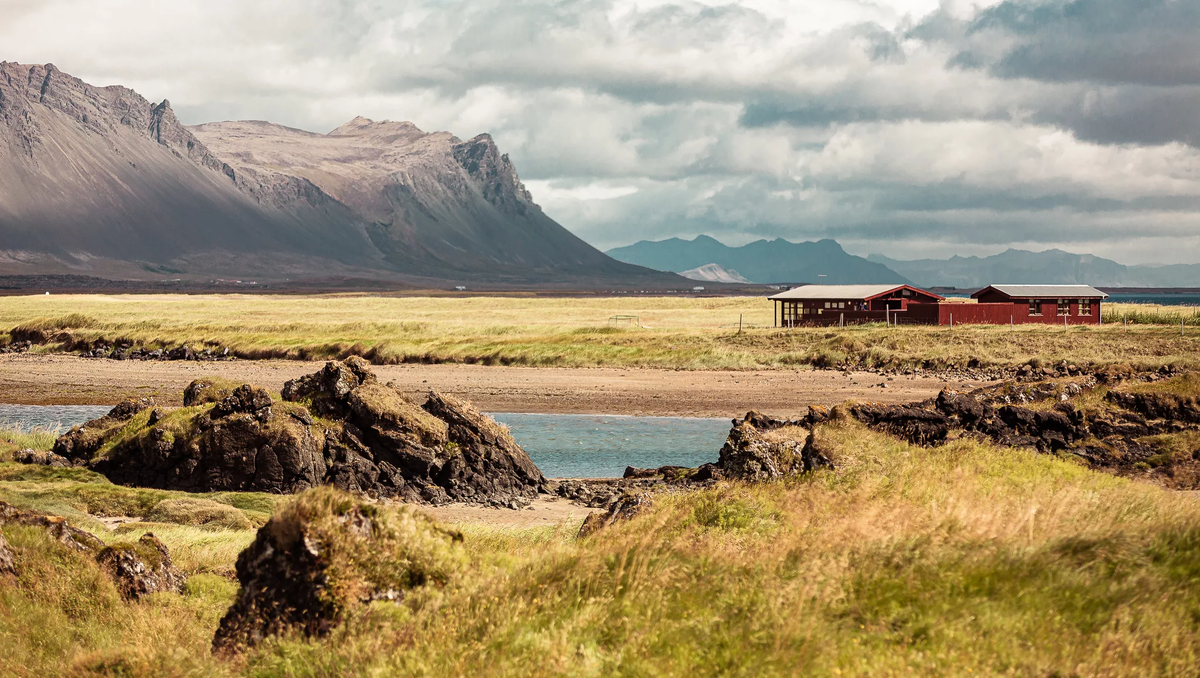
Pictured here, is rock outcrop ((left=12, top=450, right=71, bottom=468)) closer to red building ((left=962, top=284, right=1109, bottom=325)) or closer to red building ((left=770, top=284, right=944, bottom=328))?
red building ((left=770, top=284, right=944, bottom=328))

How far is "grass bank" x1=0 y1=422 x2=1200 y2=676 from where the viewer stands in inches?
294

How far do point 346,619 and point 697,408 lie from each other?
3627 cm

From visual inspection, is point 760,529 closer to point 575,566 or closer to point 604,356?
point 575,566

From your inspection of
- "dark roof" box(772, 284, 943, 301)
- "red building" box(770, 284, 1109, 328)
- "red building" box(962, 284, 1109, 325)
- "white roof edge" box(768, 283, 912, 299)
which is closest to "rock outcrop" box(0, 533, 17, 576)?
"red building" box(770, 284, 1109, 328)

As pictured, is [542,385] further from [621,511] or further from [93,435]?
[621,511]

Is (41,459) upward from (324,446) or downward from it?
downward

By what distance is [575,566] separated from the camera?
8.97 m

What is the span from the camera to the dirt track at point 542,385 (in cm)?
4509

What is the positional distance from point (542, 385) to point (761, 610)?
4392cm

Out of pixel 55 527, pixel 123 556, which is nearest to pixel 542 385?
pixel 55 527

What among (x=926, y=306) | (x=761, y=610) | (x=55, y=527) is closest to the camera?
(x=761, y=610)

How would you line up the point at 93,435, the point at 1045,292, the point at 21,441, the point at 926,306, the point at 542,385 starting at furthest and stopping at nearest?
the point at 1045,292
the point at 926,306
the point at 542,385
the point at 21,441
the point at 93,435

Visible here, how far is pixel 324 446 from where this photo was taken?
2461 centimetres

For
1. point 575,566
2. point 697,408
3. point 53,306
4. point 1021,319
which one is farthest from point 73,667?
point 53,306
